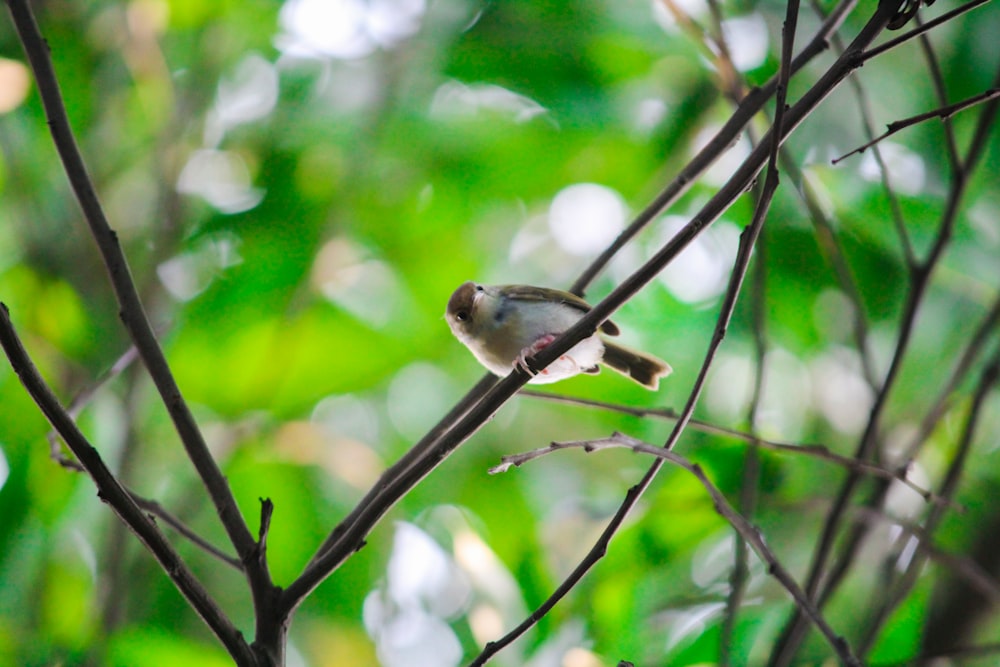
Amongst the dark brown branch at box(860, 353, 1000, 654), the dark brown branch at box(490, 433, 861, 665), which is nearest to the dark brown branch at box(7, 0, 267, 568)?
the dark brown branch at box(490, 433, 861, 665)

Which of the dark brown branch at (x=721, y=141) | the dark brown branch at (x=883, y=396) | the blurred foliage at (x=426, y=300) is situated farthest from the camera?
the blurred foliage at (x=426, y=300)

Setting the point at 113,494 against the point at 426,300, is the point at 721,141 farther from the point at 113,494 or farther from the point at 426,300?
the point at 426,300

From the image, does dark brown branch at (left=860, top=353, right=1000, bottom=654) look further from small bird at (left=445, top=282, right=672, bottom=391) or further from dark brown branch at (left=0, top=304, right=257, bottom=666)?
dark brown branch at (left=0, top=304, right=257, bottom=666)

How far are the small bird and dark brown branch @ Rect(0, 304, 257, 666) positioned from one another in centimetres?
137

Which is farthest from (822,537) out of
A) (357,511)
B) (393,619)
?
→ (393,619)

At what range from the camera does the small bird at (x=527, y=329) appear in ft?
9.39

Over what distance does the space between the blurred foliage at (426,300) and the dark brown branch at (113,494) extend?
169 cm

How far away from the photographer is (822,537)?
2.12 meters

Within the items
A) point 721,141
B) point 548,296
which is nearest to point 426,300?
point 548,296

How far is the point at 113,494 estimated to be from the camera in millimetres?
1433

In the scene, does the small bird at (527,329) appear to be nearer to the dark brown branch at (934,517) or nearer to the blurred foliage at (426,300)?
the blurred foliage at (426,300)

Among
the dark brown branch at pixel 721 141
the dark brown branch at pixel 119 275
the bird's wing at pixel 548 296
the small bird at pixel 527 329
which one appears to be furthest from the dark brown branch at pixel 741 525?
the bird's wing at pixel 548 296

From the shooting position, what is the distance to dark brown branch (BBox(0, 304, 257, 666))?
1.41 metres

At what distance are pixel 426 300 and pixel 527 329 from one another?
1.42 meters
